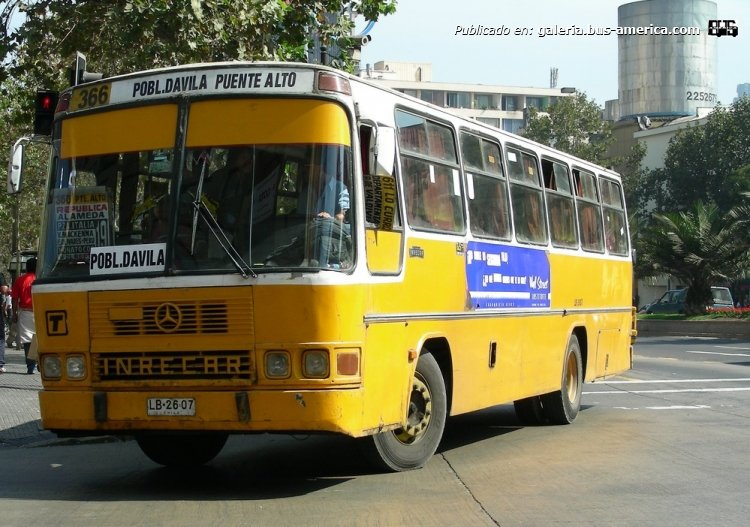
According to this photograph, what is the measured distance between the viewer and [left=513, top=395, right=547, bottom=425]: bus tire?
1424 centimetres

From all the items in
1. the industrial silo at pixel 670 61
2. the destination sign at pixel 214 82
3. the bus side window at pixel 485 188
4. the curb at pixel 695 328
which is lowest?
the curb at pixel 695 328

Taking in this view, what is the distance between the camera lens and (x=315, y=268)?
8516 millimetres

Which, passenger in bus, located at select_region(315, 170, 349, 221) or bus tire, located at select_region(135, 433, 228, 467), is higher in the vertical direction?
passenger in bus, located at select_region(315, 170, 349, 221)

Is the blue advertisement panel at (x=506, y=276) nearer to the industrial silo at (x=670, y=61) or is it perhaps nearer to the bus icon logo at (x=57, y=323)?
the bus icon logo at (x=57, y=323)

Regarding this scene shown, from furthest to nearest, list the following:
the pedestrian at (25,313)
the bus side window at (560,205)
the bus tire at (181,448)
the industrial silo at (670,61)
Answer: the industrial silo at (670,61)
the pedestrian at (25,313)
the bus side window at (560,205)
the bus tire at (181,448)

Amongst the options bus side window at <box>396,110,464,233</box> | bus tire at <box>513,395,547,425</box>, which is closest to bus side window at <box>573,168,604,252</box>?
bus tire at <box>513,395,547,425</box>

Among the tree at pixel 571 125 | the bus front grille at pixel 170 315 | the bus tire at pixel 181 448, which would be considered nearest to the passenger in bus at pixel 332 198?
the bus front grille at pixel 170 315

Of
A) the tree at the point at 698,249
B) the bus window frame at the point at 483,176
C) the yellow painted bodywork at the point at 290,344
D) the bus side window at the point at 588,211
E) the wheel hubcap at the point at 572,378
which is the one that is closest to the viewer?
the yellow painted bodywork at the point at 290,344

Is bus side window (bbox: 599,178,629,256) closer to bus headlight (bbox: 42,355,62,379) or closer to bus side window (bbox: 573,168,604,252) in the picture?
bus side window (bbox: 573,168,604,252)

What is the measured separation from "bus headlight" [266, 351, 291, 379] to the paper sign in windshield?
1.03 metres

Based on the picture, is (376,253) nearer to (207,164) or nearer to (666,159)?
(207,164)

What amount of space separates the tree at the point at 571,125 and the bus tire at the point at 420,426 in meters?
62.2

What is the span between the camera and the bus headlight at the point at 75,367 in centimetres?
909

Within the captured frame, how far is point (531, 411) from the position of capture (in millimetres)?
14312
